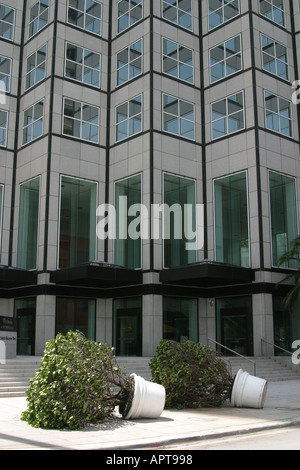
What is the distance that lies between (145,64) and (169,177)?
7.17m

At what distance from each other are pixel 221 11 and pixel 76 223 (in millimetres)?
16476

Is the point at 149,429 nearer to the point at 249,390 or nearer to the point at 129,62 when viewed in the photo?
the point at 249,390

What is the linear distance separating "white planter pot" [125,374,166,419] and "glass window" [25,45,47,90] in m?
24.3

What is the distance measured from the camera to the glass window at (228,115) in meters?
30.7

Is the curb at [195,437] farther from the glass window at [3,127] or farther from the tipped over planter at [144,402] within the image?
the glass window at [3,127]

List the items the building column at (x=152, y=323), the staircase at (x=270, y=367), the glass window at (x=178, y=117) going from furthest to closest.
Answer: the glass window at (x=178, y=117)
the building column at (x=152, y=323)
the staircase at (x=270, y=367)

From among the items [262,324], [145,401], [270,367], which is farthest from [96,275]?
[145,401]

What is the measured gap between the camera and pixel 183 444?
981 cm

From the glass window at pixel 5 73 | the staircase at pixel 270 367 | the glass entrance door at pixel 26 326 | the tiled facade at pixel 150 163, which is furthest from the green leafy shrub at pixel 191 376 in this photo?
the glass window at pixel 5 73

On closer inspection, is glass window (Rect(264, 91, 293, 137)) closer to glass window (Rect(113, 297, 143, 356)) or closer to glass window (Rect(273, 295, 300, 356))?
glass window (Rect(273, 295, 300, 356))

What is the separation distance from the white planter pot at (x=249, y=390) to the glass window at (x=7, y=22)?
2857 centimetres

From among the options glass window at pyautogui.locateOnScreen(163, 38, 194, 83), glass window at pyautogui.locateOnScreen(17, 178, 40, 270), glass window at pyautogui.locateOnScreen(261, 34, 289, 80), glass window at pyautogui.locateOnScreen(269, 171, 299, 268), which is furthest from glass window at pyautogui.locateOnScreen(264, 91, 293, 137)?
glass window at pyautogui.locateOnScreen(17, 178, 40, 270)

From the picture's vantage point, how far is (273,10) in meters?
33.2

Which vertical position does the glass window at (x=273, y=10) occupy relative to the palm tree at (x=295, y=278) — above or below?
above
